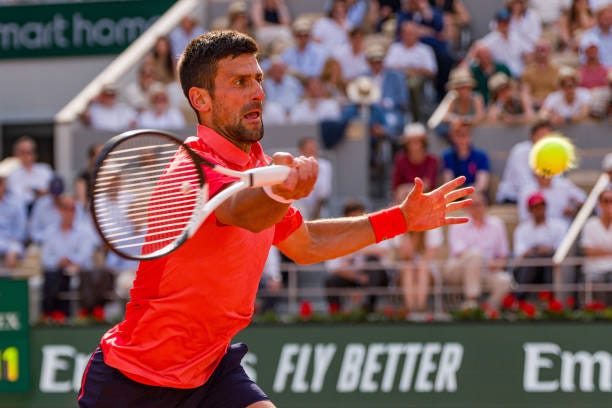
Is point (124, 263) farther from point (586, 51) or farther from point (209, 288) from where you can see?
point (209, 288)

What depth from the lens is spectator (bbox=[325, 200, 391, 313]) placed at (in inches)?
452

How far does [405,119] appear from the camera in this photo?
1409cm

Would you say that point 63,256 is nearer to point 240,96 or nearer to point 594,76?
point 594,76

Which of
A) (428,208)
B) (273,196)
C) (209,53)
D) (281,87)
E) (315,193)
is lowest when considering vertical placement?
(315,193)

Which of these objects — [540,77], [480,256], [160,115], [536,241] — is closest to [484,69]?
[540,77]

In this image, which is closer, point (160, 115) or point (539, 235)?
point (539, 235)

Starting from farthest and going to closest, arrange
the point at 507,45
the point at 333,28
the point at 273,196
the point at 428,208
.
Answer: the point at 333,28 < the point at 507,45 < the point at 428,208 < the point at 273,196

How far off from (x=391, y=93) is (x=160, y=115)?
2556mm

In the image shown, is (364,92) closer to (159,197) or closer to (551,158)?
(551,158)

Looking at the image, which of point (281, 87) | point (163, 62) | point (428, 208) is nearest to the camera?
point (428, 208)

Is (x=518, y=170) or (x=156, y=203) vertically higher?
(x=156, y=203)

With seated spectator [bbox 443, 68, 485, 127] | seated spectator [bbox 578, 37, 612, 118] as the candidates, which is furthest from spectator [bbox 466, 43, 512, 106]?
seated spectator [bbox 578, 37, 612, 118]

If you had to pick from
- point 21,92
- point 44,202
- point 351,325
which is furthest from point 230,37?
point 21,92

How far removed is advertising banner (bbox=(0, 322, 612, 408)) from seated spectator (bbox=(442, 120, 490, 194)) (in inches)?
A: 70.7
